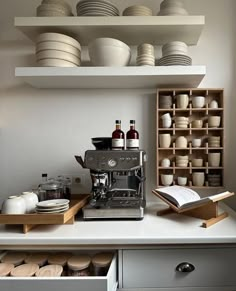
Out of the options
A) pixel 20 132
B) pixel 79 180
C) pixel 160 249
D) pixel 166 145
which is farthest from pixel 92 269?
pixel 20 132

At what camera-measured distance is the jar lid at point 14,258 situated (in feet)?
3.48

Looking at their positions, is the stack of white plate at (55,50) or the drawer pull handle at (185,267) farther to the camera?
the stack of white plate at (55,50)

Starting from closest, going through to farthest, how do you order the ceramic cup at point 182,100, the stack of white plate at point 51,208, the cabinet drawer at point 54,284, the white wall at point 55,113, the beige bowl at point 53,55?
the cabinet drawer at point 54,284, the stack of white plate at point 51,208, the beige bowl at point 53,55, the ceramic cup at point 182,100, the white wall at point 55,113

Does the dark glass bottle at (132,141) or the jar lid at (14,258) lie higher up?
the dark glass bottle at (132,141)

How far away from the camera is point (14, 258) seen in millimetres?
1088

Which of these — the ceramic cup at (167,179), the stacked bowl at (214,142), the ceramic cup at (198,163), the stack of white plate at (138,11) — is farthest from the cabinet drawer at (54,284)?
the stack of white plate at (138,11)

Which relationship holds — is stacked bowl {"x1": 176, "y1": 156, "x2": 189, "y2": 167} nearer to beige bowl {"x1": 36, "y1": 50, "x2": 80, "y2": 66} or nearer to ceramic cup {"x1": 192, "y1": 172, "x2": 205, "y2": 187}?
ceramic cup {"x1": 192, "y1": 172, "x2": 205, "y2": 187}

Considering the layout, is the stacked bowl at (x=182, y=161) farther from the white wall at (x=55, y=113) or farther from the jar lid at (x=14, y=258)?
the jar lid at (x=14, y=258)

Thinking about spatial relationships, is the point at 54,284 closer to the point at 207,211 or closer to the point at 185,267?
the point at 185,267

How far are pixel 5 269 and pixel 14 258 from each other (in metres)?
0.10

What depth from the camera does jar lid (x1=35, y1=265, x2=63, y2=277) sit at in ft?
3.16

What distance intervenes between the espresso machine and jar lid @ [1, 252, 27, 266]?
1.05 ft

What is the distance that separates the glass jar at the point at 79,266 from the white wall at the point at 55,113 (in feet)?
2.30

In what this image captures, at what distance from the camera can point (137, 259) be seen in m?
1.06
